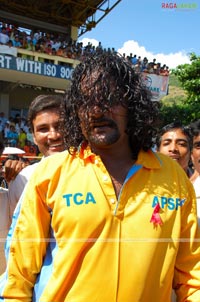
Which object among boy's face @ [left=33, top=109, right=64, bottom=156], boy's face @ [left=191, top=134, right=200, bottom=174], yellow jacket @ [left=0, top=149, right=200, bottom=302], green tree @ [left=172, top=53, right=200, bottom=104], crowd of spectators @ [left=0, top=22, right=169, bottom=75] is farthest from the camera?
crowd of spectators @ [left=0, top=22, right=169, bottom=75]

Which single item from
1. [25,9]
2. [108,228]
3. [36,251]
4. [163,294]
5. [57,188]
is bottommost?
[163,294]

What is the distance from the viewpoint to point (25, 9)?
1741 cm

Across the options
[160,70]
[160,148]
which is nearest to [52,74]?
[160,70]

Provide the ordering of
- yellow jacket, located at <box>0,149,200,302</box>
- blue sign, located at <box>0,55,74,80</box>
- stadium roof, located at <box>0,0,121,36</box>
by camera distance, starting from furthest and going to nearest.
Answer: stadium roof, located at <box>0,0,121,36</box> < blue sign, located at <box>0,55,74,80</box> < yellow jacket, located at <box>0,149,200,302</box>

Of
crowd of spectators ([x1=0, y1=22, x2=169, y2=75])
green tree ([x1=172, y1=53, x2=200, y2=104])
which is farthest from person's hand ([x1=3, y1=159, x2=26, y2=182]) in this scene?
crowd of spectators ([x1=0, y1=22, x2=169, y2=75])

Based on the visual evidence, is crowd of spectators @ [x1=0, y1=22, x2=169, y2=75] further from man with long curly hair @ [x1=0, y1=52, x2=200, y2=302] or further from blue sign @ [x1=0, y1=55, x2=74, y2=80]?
man with long curly hair @ [x1=0, y1=52, x2=200, y2=302]

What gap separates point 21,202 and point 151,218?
1.60 feet

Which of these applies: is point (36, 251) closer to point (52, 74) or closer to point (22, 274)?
point (22, 274)

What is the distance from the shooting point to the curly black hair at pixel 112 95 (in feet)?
4.26

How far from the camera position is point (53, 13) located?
18.1m

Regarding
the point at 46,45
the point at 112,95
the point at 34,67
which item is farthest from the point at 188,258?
the point at 46,45

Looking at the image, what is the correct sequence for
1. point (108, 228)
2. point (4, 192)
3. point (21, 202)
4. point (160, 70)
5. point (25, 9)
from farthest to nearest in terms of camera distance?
point (25, 9)
point (160, 70)
point (4, 192)
point (21, 202)
point (108, 228)

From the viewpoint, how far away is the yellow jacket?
3.81 ft

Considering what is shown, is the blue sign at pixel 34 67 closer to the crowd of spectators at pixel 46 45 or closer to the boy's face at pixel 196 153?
the crowd of spectators at pixel 46 45
